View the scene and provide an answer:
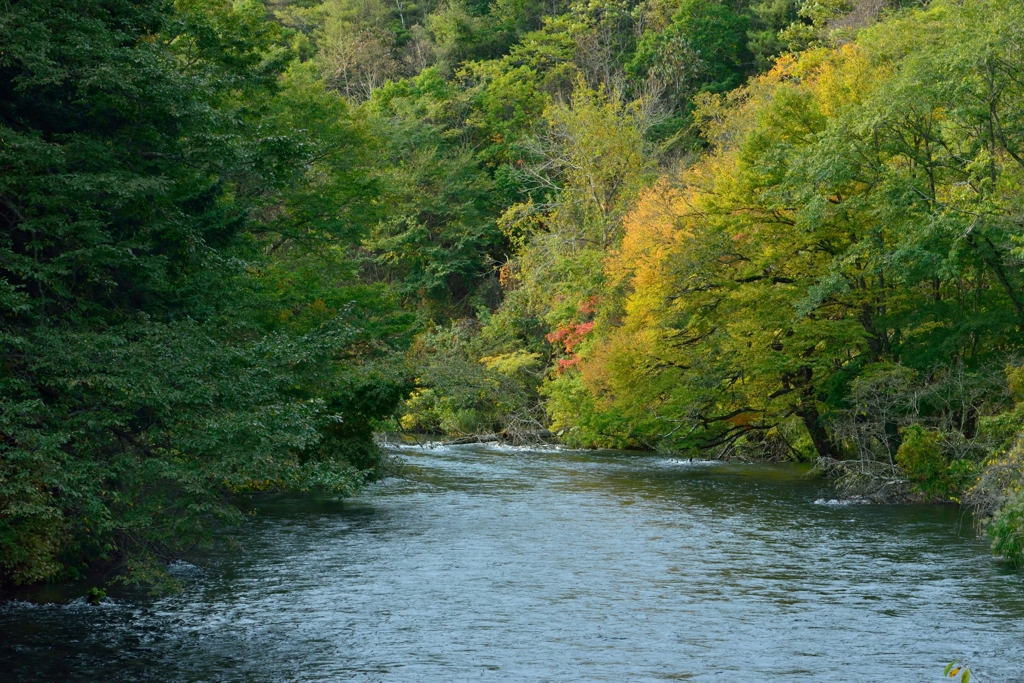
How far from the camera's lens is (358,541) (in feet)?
75.6

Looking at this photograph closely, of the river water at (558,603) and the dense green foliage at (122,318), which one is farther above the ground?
the dense green foliage at (122,318)

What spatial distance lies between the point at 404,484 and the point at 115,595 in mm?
14863

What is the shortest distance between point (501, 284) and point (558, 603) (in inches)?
1739

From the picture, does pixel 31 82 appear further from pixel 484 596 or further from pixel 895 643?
pixel 895 643

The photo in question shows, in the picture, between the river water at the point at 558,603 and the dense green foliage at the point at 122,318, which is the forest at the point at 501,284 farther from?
the river water at the point at 558,603

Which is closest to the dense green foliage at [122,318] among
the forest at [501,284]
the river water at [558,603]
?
the forest at [501,284]

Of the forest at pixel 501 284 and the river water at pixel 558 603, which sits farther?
the forest at pixel 501 284

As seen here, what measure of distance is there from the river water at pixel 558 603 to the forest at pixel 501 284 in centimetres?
125

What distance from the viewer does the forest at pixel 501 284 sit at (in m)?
17.3

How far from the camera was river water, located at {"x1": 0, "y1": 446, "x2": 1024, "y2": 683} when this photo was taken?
13953mm

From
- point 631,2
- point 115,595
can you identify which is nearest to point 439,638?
point 115,595

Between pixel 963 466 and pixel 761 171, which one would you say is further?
pixel 761 171

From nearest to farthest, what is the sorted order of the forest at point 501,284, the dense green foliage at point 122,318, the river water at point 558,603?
the river water at point 558,603
the dense green foliage at point 122,318
the forest at point 501,284

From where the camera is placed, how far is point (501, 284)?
6116 centimetres
